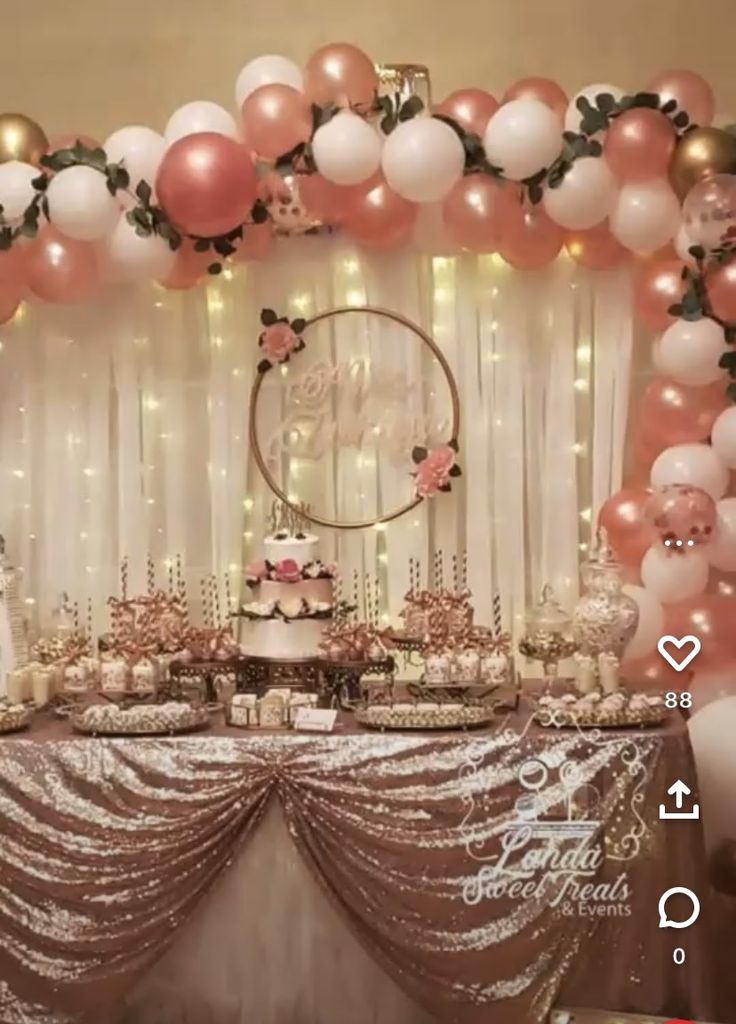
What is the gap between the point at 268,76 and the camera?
3.68 meters

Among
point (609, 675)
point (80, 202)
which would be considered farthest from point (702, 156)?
point (80, 202)

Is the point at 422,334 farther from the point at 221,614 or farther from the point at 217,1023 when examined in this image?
the point at 217,1023

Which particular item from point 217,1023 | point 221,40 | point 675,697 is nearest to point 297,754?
point 217,1023

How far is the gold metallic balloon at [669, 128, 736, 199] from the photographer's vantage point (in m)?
3.40

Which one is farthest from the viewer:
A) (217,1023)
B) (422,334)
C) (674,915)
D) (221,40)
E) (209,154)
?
(221,40)

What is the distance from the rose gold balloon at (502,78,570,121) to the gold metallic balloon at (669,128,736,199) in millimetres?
356

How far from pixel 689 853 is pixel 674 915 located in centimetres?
14

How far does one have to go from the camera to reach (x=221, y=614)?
4.03 m

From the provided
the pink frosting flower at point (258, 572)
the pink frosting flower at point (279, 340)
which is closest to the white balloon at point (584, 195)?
the pink frosting flower at point (279, 340)

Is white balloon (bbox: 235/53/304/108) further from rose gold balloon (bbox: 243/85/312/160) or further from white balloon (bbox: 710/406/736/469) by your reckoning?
white balloon (bbox: 710/406/736/469)

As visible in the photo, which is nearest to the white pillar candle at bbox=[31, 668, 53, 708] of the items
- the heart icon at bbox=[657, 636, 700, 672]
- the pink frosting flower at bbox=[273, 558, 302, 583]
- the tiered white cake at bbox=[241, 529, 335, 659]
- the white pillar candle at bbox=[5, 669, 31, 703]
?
the white pillar candle at bbox=[5, 669, 31, 703]

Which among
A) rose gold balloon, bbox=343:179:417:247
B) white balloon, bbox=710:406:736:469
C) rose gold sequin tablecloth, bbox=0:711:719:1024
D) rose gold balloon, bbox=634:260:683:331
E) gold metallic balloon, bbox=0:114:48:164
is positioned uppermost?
gold metallic balloon, bbox=0:114:48:164

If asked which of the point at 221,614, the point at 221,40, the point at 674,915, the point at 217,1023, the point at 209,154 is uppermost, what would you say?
the point at 221,40

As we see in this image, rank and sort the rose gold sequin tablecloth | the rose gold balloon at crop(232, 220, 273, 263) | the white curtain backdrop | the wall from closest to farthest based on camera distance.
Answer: the rose gold sequin tablecloth
the rose gold balloon at crop(232, 220, 273, 263)
the white curtain backdrop
the wall
